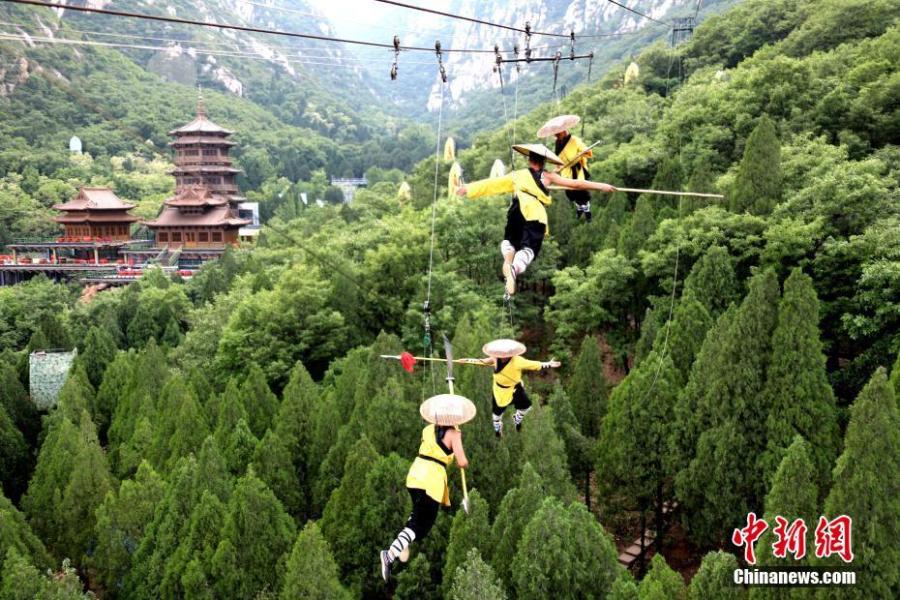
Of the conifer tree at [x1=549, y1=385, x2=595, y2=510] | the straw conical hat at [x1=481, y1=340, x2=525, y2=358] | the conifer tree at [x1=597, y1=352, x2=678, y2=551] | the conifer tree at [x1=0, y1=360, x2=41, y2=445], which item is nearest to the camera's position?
the straw conical hat at [x1=481, y1=340, x2=525, y2=358]

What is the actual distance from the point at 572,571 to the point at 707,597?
2.20m

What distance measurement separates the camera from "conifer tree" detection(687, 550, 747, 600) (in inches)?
434

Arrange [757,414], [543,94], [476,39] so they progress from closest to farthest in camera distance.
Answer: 1. [757,414]
2. [543,94]
3. [476,39]

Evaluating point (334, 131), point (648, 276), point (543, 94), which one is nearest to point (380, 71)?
point (334, 131)

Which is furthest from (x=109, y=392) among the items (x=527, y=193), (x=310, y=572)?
(x=527, y=193)

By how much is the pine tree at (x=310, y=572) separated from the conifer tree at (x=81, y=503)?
26.2ft

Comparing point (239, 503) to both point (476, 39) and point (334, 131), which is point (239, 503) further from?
point (476, 39)

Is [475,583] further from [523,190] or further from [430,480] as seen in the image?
[523,190]

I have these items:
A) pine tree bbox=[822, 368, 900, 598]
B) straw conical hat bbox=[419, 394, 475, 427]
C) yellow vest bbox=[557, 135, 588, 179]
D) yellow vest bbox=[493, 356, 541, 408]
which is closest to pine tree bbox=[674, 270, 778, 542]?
pine tree bbox=[822, 368, 900, 598]

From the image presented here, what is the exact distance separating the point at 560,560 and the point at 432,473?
20.7 ft

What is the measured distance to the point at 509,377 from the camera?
8.20 m

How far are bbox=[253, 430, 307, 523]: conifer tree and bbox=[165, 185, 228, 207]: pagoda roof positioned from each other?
41.1m

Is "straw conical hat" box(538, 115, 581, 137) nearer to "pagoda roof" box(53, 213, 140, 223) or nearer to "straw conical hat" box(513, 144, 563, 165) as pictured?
→ "straw conical hat" box(513, 144, 563, 165)

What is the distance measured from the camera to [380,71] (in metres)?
181
